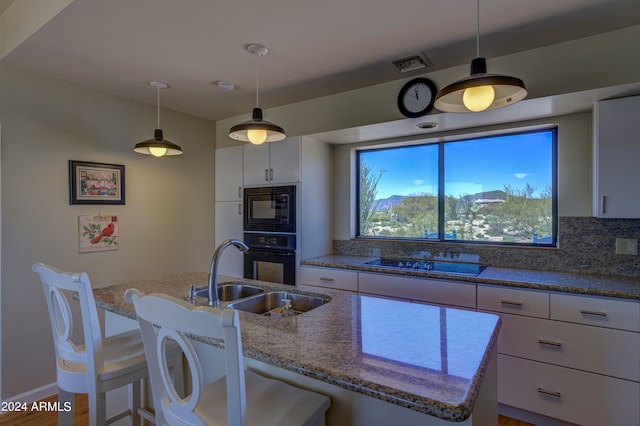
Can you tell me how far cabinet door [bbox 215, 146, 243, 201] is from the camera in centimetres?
363

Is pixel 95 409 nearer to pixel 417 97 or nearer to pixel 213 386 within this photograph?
pixel 213 386

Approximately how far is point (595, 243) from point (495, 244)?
0.66 metres

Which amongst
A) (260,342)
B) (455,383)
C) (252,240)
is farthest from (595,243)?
(252,240)

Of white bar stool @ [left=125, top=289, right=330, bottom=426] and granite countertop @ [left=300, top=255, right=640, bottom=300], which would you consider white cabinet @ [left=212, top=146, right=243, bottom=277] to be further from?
white bar stool @ [left=125, top=289, right=330, bottom=426]

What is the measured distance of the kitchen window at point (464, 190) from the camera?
271 centimetres

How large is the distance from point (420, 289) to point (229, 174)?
7.77 ft

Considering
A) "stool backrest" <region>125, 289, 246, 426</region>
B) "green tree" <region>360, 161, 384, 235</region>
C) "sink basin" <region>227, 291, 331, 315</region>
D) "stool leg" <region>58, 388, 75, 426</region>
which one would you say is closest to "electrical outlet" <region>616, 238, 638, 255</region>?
"green tree" <region>360, 161, 384, 235</region>

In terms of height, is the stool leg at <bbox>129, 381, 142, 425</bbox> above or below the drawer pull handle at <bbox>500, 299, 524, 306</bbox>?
below

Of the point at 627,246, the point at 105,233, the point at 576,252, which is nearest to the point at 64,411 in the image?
the point at 105,233

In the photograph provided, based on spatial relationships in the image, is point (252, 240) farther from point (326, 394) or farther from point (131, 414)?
point (326, 394)

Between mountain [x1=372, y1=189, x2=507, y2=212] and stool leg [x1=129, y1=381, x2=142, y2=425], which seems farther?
mountain [x1=372, y1=189, x2=507, y2=212]

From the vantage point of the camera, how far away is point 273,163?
334cm

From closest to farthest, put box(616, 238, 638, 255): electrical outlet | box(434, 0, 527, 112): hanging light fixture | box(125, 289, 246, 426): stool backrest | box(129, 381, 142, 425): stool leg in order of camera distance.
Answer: box(125, 289, 246, 426): stool backrest < box(434, 0, 527, 112): hanging light fixture < box(129, 381, 142, 425): stool leg < box(616, 238, 638, 255): electrical outlet

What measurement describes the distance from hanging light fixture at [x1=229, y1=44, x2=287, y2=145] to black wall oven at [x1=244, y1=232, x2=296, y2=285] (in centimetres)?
128
